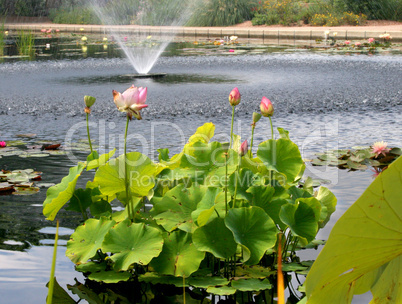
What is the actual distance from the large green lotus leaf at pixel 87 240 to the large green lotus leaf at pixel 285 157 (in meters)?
0.62

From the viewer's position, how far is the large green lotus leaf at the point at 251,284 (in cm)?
155

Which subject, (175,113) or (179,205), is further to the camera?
(175,113)

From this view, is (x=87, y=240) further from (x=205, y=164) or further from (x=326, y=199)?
(x=326, y=199)

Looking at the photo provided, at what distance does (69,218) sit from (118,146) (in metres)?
1.35

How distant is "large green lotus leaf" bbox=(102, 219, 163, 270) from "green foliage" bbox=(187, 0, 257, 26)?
1757cm

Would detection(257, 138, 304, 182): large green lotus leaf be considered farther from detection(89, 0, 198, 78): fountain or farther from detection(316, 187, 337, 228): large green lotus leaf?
detection(89, 0, 198, 78): fountain

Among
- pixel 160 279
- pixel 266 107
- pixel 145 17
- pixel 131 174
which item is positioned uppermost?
pixel 145 17

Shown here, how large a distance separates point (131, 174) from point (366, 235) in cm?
121

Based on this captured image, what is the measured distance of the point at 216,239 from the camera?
5.27 feet

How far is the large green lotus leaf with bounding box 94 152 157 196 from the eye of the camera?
5.59ft

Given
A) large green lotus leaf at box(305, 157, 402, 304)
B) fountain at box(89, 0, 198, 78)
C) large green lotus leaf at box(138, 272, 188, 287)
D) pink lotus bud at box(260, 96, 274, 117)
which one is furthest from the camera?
fountain at box(89, 0, 198, 78)

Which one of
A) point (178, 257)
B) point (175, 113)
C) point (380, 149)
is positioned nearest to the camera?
point (178, 257)

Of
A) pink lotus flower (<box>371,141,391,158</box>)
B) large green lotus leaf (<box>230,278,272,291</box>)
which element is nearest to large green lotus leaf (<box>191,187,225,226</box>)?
large green lotus leaf (<box>230,278,272,291</box>)

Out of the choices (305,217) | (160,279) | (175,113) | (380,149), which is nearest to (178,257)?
(160,279)
